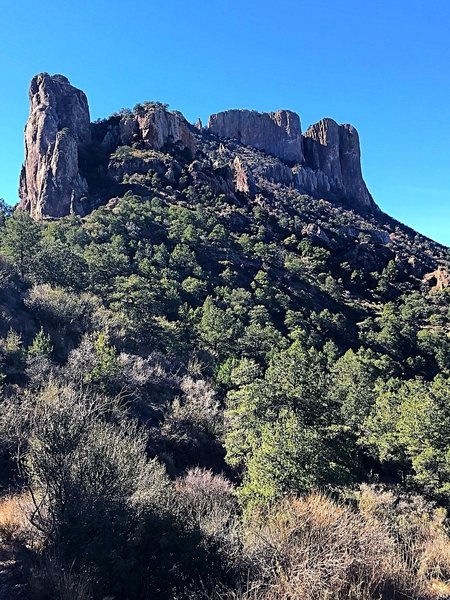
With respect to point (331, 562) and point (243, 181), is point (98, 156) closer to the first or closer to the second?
point (243, 181)

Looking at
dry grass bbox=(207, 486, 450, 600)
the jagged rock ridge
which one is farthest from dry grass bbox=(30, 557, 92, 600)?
the jagged rock ridge

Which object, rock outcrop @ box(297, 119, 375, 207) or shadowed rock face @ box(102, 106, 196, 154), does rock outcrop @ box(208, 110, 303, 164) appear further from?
shadowed rock face @ box(102, 106, 196, 154)

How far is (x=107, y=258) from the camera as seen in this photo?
41875mm

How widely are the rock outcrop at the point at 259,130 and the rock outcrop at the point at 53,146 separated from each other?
65.5 meters

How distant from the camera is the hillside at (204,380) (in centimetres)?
Result: 554

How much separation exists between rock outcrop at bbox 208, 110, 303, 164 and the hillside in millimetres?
41879

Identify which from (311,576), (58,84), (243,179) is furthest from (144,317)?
(58,84)

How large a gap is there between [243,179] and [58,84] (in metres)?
40.4

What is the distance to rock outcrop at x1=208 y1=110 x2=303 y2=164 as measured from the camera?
442ft

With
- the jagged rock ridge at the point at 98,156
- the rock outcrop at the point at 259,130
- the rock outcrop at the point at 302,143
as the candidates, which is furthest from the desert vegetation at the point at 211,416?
the rock outcrop at the point at 259,130

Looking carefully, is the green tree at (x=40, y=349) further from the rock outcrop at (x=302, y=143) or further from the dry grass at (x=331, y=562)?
the rock outcrop at (x=302, y=143)

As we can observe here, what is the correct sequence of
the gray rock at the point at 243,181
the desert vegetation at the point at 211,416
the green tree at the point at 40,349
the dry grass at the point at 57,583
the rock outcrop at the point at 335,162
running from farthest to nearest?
1. the rock outcrop at the point at 335,162
2. the gray rock at the point at 243,181
3. the green tree at the point at 40,349
4. the desert vegetation at the point at 211,416
5. the dry grass at the point at 57,583

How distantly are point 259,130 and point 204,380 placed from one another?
4960 inches

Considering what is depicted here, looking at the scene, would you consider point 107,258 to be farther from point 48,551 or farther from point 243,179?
point 243,179
